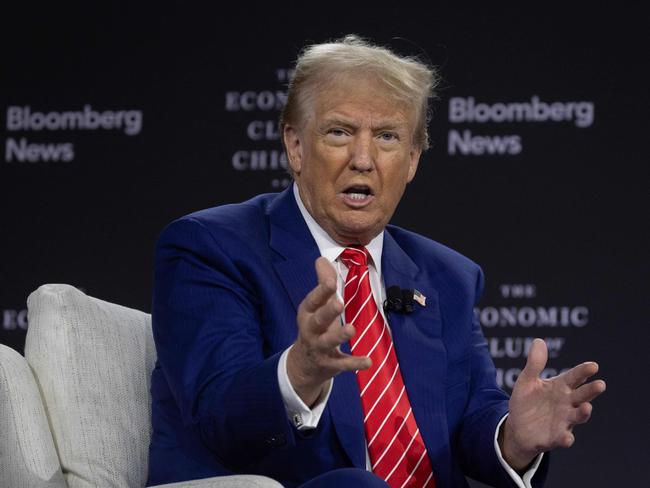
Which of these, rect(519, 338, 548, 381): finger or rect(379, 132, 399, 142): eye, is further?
rect(379, 132, 399, 142): eye

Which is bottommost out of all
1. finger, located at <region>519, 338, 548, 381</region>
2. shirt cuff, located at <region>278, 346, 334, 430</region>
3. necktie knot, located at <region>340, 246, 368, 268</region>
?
shirt cuff, located at <region>278, 346, 334, 430</region>

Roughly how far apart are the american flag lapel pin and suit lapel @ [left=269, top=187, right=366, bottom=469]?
0.83ft

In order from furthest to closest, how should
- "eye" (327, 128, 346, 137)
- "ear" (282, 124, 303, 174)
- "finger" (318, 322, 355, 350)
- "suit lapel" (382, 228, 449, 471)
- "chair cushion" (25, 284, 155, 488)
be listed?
1. "ear" (282, 124, 303, 174)
2. "eye" (327, 128, 346, 137)
3. "suit lapel" (382, 228, 449, 471)
4. "chair cushion" (25, 284, 155, 488)
5. "finger" (318, 322, 355, 350)

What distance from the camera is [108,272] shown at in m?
4.54

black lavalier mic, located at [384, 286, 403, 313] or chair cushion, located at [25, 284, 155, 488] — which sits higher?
A: black lavalier mic, located at [384, 286, 403, 313]

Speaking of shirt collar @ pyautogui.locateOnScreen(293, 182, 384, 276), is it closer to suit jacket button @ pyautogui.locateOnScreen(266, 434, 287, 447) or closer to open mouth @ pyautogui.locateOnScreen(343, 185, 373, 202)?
open mouth @ pyautogui.locateOnScreen(343, 185, 373, 202)

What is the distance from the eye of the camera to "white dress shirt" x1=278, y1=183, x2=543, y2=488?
207 centimetres

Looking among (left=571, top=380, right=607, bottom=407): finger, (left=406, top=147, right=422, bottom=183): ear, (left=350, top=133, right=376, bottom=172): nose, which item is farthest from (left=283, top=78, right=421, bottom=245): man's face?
(left=571, top=380, right=607, bottom=407): finger

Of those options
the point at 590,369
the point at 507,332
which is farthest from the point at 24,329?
the point at 590,369

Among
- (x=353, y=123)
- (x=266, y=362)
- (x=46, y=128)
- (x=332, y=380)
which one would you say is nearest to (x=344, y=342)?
(x=332, y=380)

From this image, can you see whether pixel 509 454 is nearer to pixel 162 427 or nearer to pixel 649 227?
pixel 162 427

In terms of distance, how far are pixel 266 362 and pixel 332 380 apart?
161 millimetres

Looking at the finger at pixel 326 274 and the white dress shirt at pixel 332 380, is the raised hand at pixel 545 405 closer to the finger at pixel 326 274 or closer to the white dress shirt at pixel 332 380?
the white dress shirt at pixel 332 380

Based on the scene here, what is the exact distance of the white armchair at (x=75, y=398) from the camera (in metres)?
2.27
